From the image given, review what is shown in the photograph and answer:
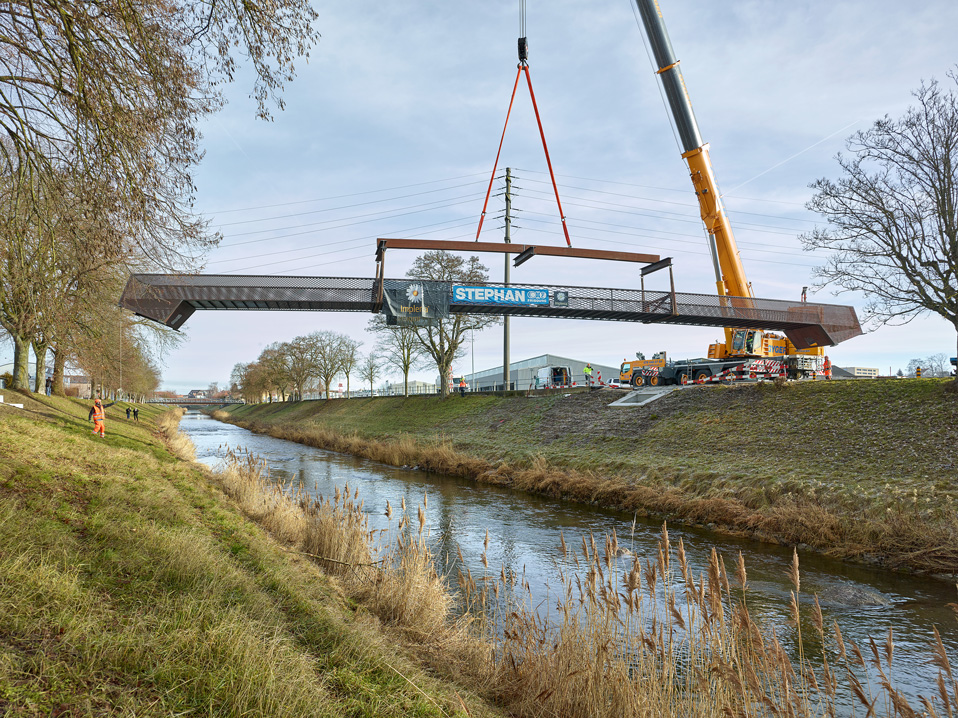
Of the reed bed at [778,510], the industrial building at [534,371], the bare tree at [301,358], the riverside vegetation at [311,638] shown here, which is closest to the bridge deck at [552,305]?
the reed bed at [778,510]

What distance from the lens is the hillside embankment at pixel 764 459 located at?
1004 centimetres

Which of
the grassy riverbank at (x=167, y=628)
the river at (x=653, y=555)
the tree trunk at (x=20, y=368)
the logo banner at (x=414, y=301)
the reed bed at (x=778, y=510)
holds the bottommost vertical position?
the river at (x=653, y=555)

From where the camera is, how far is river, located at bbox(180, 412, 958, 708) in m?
6.73

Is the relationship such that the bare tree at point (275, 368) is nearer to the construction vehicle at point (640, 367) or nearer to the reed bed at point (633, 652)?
the construction vehicle at point (640, 367)

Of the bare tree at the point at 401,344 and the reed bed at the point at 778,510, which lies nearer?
the reed bed at the point at 778,510

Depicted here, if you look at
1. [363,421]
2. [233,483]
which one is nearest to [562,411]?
[233,483]

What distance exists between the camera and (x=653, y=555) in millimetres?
9641

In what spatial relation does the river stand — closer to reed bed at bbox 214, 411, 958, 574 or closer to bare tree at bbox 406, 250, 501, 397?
reed bed at bbox 214, 411, 958, 574

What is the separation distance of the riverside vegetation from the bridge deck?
976cm

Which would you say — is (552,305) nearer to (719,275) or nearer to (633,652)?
(719,275)

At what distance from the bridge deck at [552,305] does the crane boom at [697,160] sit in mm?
1725

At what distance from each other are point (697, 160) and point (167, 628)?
21.6 meters

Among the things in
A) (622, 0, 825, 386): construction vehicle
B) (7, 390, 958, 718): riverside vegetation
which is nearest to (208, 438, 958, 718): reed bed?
(7, 390, 958, 718): riverside vegetation

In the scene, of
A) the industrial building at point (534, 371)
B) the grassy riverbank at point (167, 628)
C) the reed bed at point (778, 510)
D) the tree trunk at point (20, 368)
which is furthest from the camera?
the industrial building at point (534, 371)
